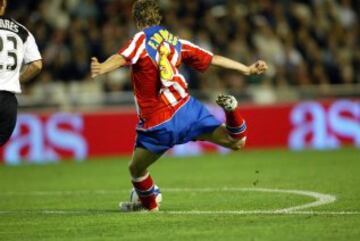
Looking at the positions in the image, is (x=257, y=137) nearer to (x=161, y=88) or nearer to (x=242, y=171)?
(x=242, y=171)

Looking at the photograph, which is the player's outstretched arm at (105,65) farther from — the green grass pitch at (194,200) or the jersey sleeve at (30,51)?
the green grass pitch at (194,200)

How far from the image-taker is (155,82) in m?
9.22

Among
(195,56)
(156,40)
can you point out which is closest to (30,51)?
(156,40)

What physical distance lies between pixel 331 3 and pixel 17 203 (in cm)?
1262

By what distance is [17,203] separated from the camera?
11.2m

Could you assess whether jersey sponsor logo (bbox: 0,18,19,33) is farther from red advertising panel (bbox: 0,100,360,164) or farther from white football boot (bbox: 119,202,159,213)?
red advertising panel (bbox: 0,100,360,164)

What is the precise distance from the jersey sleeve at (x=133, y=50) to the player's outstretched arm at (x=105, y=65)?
0.07 metres

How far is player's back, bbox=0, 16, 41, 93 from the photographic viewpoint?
945 centimetres

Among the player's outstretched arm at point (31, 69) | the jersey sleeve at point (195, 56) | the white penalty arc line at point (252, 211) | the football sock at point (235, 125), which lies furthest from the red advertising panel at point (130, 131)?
the football sock at point (235, 125)

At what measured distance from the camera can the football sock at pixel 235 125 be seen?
924 cm

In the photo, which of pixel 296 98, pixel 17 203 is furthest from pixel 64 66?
pixel 17 203

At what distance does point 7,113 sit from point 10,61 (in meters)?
0.56

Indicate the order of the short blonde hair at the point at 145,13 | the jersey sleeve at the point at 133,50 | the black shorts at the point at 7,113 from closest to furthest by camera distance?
the jersey sleeve at the point at 133,50, the short blonde hair at the point at 145,13, the black shorts at the point at 7,113

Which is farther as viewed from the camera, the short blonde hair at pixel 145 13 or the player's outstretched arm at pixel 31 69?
the player's outstretched arm at pixel 31 69
